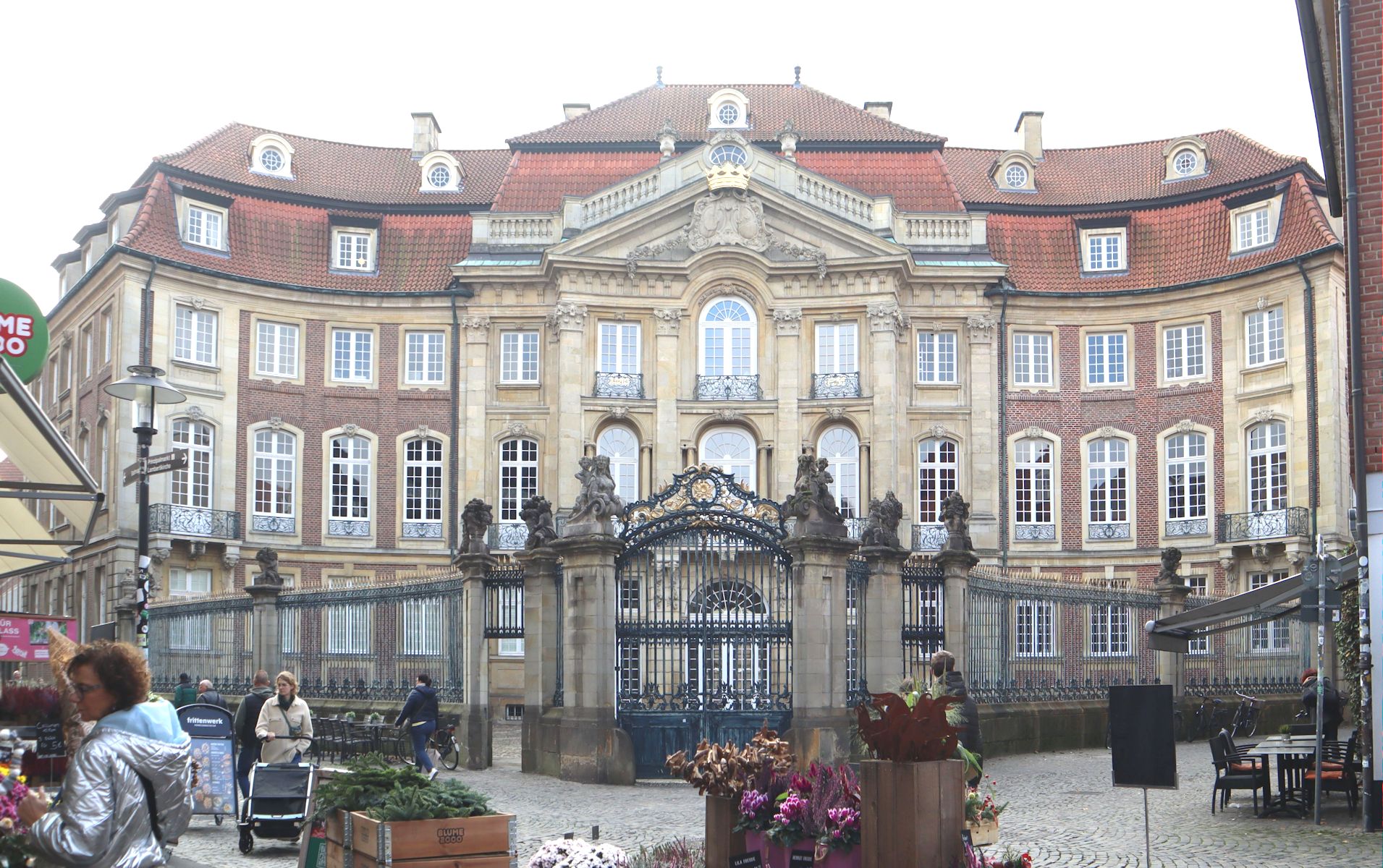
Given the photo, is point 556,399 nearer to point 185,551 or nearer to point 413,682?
point 185,551

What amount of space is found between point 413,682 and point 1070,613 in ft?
33.7

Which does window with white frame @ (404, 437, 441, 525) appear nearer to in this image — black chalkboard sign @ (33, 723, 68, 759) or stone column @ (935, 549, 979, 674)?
stone column @ (935, 549, 979, 674)

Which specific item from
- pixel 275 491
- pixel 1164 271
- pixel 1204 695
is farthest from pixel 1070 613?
pixel 275 491

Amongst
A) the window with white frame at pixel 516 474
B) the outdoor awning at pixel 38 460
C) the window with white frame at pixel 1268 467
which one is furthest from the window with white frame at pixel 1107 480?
the outdoor awning at pixel 38 460

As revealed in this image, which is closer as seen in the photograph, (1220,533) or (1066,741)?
(1066,741)

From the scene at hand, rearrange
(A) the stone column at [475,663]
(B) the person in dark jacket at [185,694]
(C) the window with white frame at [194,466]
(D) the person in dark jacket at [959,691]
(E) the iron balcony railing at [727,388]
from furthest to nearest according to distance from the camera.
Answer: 1. (E) the iron balcony railing at [727,388]
2. (C) the window with white frame at [194,466]
3. (B) the person in dark jacket at [185,694]
4. (A) the stone column at [475,663]
5. (D) the person in dark jacket at [959,691]

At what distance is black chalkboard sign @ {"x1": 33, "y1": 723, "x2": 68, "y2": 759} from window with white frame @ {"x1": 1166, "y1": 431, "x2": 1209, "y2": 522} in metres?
34.7

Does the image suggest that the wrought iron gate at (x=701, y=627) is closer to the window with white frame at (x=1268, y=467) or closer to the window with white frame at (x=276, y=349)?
the window with white frame at (x=1268, y=467)

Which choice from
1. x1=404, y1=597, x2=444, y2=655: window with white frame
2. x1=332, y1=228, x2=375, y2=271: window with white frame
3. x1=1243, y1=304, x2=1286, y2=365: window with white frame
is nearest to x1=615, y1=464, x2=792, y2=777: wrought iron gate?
x1=404, y1=597, x2=444, y2=655: window with white frame

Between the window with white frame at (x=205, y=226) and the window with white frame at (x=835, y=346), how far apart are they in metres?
15.0

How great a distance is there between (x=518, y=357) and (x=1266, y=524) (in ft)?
60.6

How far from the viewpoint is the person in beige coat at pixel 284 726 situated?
53.1ft

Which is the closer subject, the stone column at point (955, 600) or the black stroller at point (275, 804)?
the black stroller at point (275, 804)

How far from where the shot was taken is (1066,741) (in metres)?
26.2
